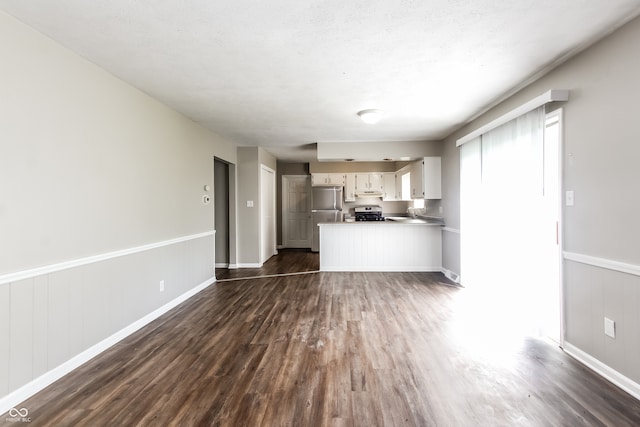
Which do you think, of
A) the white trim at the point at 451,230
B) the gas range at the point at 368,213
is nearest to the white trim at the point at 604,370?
the white trim at the point at 451,230

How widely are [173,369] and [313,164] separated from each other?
6184 millimetres

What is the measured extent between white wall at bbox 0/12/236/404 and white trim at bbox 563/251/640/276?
Answer: 387cm

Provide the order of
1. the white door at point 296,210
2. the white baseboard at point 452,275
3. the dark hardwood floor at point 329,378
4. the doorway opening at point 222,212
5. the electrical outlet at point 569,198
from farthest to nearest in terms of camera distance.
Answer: the white door at point 296,210, the doorway opening at point 222,212, the white baseboard at point 452,275, the electrical outlet at point 569,198, the dark hardwood floor at point 329,378

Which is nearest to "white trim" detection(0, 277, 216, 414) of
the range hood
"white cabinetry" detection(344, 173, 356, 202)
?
"white cabinetry" detection(344, 173, 356, 202)

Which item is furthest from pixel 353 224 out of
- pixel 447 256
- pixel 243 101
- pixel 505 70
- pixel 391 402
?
pixel 391 402

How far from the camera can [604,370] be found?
2.04 meters

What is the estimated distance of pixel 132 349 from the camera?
2.51m

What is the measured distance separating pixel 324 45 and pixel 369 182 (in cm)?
553

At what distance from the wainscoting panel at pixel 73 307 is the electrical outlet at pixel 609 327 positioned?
12.7 feet

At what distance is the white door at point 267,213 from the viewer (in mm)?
5960

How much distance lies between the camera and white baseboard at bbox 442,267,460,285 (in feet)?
15.0

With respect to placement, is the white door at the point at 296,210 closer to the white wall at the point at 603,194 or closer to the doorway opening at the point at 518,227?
the doorway opening at the point at 518,227

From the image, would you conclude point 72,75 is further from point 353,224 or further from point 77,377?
point 353,224

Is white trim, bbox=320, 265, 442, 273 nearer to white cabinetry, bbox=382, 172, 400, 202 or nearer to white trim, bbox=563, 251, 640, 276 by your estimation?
white cabinetry, bbox=382, 172, 400, 202
